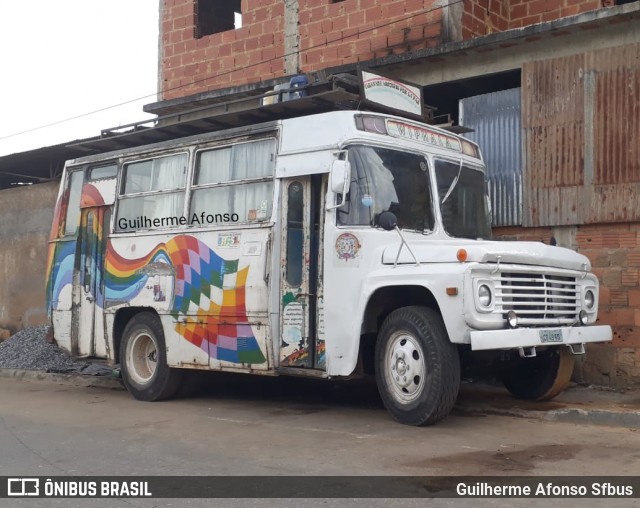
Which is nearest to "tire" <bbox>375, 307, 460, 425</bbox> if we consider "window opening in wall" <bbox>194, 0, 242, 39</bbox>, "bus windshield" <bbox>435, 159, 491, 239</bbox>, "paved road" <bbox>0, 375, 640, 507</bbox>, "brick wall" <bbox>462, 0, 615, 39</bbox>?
"paved road" <bbox>0, 375, 640, 507</bbox>

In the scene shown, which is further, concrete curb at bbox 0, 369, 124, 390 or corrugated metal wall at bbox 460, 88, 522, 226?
concrete curb at bbox 0, 369, 124, 390

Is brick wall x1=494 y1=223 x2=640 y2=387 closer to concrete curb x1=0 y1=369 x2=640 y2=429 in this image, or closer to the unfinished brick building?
the unfinished brick building

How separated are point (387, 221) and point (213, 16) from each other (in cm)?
1029

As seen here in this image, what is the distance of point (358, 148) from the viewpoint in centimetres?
802

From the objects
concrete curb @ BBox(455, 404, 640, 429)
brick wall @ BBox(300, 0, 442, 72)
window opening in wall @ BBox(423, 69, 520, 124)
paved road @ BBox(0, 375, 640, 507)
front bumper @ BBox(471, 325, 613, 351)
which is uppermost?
brick wall @ BBox(300, 0, 442, 72)

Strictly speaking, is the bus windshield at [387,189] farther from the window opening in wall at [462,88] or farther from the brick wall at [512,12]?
the brick wall at [512,12]

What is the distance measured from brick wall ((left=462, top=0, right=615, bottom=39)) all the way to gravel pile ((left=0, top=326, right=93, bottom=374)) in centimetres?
798

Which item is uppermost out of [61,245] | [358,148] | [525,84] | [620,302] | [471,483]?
[525,84]

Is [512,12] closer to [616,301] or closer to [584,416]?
[616,301]

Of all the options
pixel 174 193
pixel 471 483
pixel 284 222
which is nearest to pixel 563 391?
pixel 284 222

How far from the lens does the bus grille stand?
23.5 feet

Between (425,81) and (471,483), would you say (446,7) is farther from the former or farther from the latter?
(471,483)

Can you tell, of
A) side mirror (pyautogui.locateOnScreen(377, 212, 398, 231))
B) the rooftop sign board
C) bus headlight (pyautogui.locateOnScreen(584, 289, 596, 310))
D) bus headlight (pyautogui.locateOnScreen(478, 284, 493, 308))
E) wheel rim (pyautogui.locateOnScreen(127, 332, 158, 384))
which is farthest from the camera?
wheel rim (pyautogui.locateOnScreen(127, 332, 158, 384))

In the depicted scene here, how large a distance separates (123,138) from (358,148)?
396 centimetres
